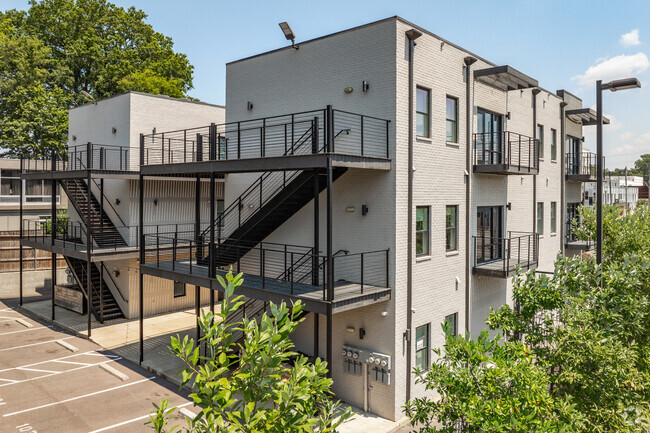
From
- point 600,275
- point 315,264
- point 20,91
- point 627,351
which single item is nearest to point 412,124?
point 315,264

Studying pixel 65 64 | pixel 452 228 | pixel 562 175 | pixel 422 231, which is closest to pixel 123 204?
pixel 422 231

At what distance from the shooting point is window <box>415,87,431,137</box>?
1351 centimetres

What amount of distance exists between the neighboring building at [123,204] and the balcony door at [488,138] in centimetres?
1310

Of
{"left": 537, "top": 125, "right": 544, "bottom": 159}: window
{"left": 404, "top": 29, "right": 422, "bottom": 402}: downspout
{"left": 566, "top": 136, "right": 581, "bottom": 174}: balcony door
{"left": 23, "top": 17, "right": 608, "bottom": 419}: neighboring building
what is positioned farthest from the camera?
{"left": 566, "top": 136, "right": 581, "bottom": 174}: balcony door

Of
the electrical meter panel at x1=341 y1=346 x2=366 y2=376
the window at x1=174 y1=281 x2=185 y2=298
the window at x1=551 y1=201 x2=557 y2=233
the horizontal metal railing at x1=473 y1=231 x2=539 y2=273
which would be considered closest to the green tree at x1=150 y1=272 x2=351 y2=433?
the electrical meter panel at x1=341 y1=346 x2=366 y2=376

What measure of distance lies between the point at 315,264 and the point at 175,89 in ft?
102

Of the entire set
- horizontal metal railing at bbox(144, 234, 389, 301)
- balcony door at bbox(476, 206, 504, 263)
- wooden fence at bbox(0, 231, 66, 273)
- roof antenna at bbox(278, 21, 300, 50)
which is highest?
roof antenna at bbox(278, 21, 300, 50)

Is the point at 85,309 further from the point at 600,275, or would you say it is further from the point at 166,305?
the point at 600,275

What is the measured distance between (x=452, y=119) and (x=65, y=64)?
120ft

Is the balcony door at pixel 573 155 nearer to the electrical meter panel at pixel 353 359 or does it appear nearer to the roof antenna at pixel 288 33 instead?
the roof antenna at pixel 288 33

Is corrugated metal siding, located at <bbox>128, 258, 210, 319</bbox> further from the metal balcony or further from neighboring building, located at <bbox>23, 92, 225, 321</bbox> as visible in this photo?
the metal balcony

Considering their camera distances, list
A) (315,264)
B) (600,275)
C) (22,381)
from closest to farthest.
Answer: (600,275)
(315,264)
(22,381)

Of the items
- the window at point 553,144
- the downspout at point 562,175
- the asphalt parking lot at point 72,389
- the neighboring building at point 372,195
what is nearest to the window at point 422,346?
the neighboring building at point 372,195

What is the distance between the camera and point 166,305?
22859 mm
